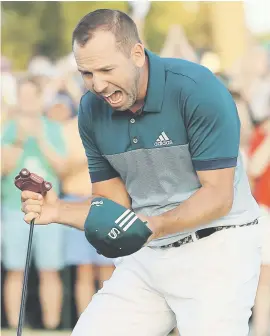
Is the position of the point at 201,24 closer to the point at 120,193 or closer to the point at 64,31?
the point at 64,31

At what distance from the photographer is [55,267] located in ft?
21.0

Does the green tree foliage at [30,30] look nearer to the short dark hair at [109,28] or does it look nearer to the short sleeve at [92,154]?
the short sleeve at [92,154]

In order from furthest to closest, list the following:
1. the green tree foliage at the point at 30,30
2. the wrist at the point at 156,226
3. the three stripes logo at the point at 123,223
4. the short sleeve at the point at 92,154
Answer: the green tree foliage at the point at 30,30, the short sleeve at the point at 92,154, the wrist at the point at 156,226, the three stripes logo at the point at 123,223

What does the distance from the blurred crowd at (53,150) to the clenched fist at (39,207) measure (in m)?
2.79

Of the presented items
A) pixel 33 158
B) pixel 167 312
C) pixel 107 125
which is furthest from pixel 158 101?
pixel 33 158

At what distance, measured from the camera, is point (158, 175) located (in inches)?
137

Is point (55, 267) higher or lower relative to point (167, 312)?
lower

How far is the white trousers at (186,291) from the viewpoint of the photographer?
11.3ft

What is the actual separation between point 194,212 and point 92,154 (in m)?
0.59

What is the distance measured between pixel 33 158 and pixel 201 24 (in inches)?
57.1

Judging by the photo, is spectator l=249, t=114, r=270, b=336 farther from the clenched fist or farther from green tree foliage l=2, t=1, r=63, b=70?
the clenched fist

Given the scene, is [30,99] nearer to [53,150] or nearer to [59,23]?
[53,150]

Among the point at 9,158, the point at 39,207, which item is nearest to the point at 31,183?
the point at 39,207

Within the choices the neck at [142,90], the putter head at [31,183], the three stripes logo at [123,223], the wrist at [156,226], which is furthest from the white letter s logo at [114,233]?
the neck at [142,90]
